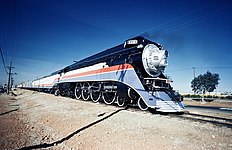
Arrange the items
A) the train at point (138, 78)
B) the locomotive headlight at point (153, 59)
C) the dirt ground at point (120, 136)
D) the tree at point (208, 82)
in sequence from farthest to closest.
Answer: the tree at point (208, 82) < the locomotive headlight at point (153, 59) < the train at point (138, 78) < the dirt ground at point (120, 136)

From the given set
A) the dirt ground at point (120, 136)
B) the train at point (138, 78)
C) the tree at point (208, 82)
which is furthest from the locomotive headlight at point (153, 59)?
the tree at point (208, 82)

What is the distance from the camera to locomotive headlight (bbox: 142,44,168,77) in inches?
347

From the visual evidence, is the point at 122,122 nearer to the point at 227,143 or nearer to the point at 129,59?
the point at 227,143

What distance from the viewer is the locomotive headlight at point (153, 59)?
880cm

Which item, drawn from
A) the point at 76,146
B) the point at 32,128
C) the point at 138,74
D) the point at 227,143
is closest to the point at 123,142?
the point at 76,146

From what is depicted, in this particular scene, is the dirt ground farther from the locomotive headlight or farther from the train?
the locomotive headlight

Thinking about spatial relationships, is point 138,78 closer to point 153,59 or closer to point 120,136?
point 153,59

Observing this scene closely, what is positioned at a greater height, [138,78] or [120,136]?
[138,78]

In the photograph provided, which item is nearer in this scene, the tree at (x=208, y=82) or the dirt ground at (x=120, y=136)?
the dirt ground at (x=120, y=136)

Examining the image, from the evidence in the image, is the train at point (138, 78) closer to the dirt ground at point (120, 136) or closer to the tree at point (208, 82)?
the dirt ground at point (120, 136)

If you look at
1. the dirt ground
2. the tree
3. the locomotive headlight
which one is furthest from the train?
the tree

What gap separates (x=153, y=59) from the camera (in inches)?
348

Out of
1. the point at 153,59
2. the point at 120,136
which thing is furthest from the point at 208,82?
the point at 120,136

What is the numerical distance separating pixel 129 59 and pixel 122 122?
4.19 meters
